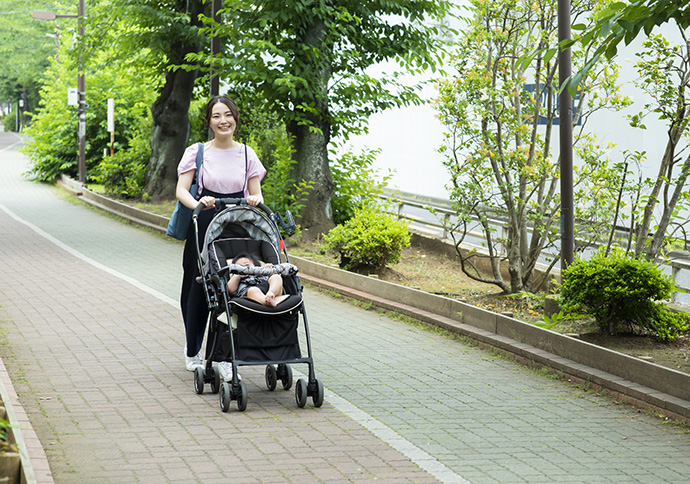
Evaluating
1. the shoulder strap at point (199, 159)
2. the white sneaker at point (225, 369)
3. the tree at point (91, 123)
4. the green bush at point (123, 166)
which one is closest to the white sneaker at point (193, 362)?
the white sneaker at point (225, 369)

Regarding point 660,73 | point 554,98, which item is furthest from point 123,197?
point 660,73

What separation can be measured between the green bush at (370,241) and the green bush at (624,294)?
178 inches

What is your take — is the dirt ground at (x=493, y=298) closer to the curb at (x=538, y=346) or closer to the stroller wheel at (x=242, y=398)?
the curb at (x=538, y=346)

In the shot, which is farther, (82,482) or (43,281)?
(43,281)

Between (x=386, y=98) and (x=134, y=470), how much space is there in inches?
451

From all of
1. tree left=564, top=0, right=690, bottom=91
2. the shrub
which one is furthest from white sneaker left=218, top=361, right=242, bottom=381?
the shrub

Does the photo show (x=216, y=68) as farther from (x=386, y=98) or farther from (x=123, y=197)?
(x=123, y=197)

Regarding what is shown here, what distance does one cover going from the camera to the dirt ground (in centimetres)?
779

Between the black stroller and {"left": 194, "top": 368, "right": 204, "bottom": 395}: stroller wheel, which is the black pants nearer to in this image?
the black stroller

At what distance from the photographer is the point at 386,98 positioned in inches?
616

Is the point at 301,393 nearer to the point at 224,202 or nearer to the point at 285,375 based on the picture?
the point at 285,375

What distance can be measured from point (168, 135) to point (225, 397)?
17740 mm

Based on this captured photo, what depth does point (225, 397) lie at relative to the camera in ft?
20.4

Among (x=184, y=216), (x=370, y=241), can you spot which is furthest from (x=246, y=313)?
(x=370, y=241)
